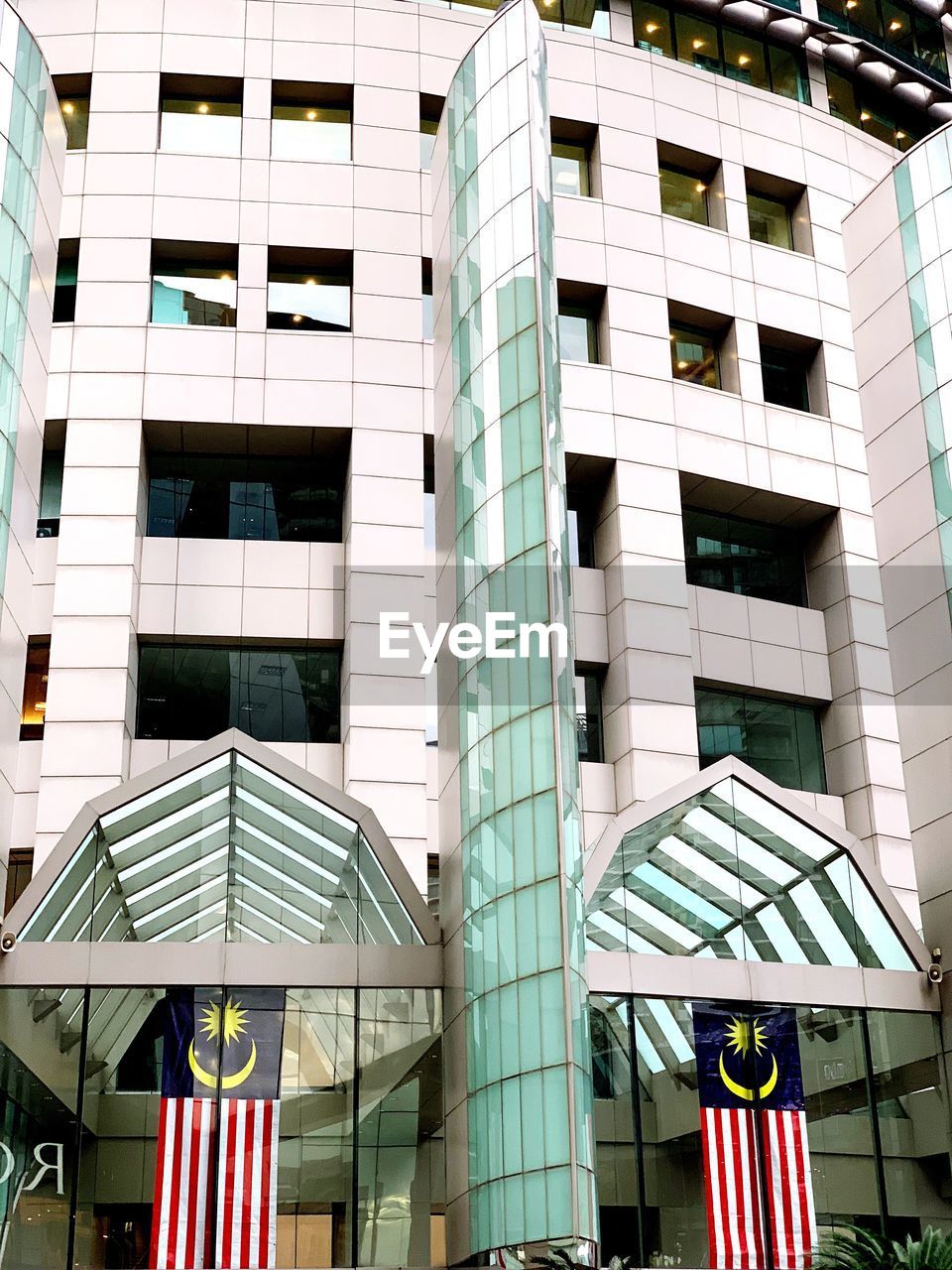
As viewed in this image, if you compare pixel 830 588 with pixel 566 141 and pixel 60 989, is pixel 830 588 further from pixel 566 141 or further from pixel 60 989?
pixel 60 989

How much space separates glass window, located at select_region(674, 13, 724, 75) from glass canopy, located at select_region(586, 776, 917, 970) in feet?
80.7

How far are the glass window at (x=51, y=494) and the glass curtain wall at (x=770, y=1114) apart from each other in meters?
17.8

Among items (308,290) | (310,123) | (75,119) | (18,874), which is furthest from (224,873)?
(75,119)

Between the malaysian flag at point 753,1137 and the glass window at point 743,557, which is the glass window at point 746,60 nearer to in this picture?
the glass window at point 743,557

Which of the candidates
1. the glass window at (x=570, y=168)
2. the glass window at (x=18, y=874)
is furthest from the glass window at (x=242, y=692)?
the glass window at (x=570, y=168)

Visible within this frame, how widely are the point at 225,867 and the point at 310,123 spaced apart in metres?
21.9

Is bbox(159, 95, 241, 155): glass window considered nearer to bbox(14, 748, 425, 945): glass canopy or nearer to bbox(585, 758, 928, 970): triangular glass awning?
bbox(14, 748, 425, 945): glass canopy

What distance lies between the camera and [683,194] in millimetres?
42250

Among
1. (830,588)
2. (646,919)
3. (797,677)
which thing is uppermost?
(830,588)

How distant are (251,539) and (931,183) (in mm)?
16381

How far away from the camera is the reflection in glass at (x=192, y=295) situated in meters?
37.6

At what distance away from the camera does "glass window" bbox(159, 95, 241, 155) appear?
1539 inches

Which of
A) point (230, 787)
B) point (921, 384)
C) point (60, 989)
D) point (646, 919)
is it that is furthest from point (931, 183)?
point (60, 989)

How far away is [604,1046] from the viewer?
24.2m
